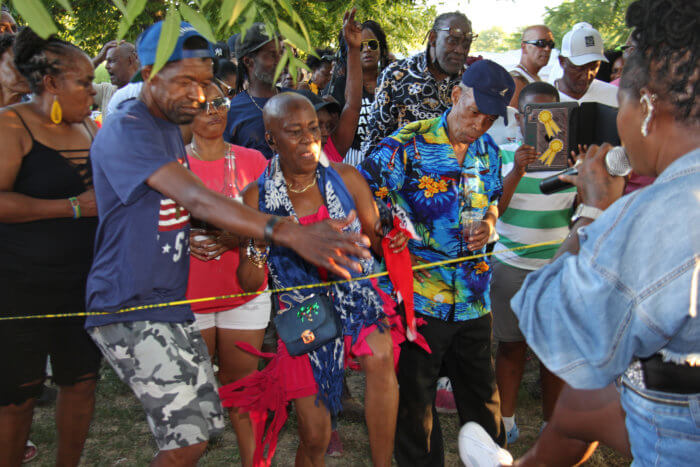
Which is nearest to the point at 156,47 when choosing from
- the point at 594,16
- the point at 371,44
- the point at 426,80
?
the point at 426,80

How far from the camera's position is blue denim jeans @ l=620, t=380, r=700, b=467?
170cm

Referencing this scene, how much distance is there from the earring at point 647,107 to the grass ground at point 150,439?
2.78m

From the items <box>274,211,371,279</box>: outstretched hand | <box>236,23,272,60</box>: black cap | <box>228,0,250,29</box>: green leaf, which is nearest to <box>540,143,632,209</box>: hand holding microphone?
<box>274,211,371,279</box>: outstretched hand

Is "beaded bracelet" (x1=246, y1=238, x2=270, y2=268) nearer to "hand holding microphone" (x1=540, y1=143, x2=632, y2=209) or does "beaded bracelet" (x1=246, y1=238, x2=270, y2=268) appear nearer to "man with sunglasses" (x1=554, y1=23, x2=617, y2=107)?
"hand holding microphone" (x1=540, y1=143, x2=632, y2=209)

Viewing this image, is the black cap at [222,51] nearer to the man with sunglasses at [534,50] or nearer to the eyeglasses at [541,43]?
the man with sunglasses at [534,50]

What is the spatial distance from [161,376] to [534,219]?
8.86ft

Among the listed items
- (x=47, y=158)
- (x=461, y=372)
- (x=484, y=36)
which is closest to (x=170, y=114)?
(x=47, y=158)

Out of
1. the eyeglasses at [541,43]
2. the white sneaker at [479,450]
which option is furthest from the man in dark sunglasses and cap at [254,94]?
the eyeglasses at [541,43]

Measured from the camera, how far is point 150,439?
13.4 feet

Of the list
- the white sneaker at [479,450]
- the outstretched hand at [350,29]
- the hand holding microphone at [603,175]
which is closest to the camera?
the hand holding microphone at [603,175]

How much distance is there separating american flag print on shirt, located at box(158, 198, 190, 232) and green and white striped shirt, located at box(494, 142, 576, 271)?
2359 millimetres

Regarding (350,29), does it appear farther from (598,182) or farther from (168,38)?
(168,38)

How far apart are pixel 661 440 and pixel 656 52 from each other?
1.17 m

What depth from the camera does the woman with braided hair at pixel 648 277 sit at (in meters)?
1.54
